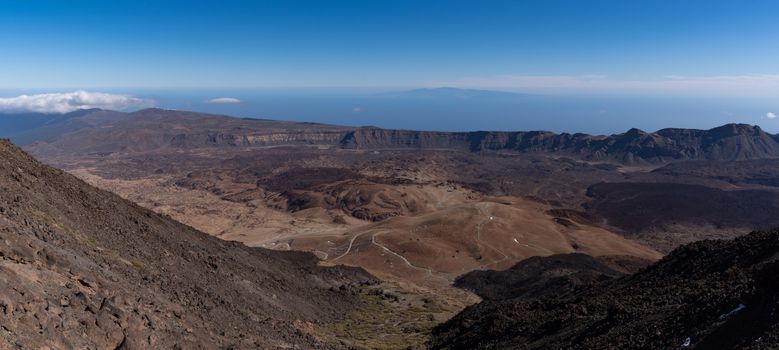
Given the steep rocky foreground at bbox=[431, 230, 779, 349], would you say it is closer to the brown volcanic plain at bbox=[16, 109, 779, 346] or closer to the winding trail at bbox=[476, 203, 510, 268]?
the brown volcanic plain at bbox=[16, 109, 779, 346]

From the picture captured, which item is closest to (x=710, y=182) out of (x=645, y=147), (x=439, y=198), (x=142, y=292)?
(x=645, y=147)

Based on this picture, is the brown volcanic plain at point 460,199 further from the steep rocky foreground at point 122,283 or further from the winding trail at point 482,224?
the steep rocky foreground at point 122,283

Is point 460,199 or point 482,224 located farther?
point 460,199

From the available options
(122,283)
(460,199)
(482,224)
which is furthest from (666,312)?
(460,199)

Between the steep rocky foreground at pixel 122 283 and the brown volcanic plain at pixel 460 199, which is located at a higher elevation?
the steep rocky foreground at pixel 122 283

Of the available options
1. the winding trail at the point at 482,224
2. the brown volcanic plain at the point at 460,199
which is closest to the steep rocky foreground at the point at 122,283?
the brown volcanic plain at the point at 460,199

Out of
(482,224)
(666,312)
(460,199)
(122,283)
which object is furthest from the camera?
(460,199)

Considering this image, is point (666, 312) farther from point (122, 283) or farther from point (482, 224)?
point (482, 224)
